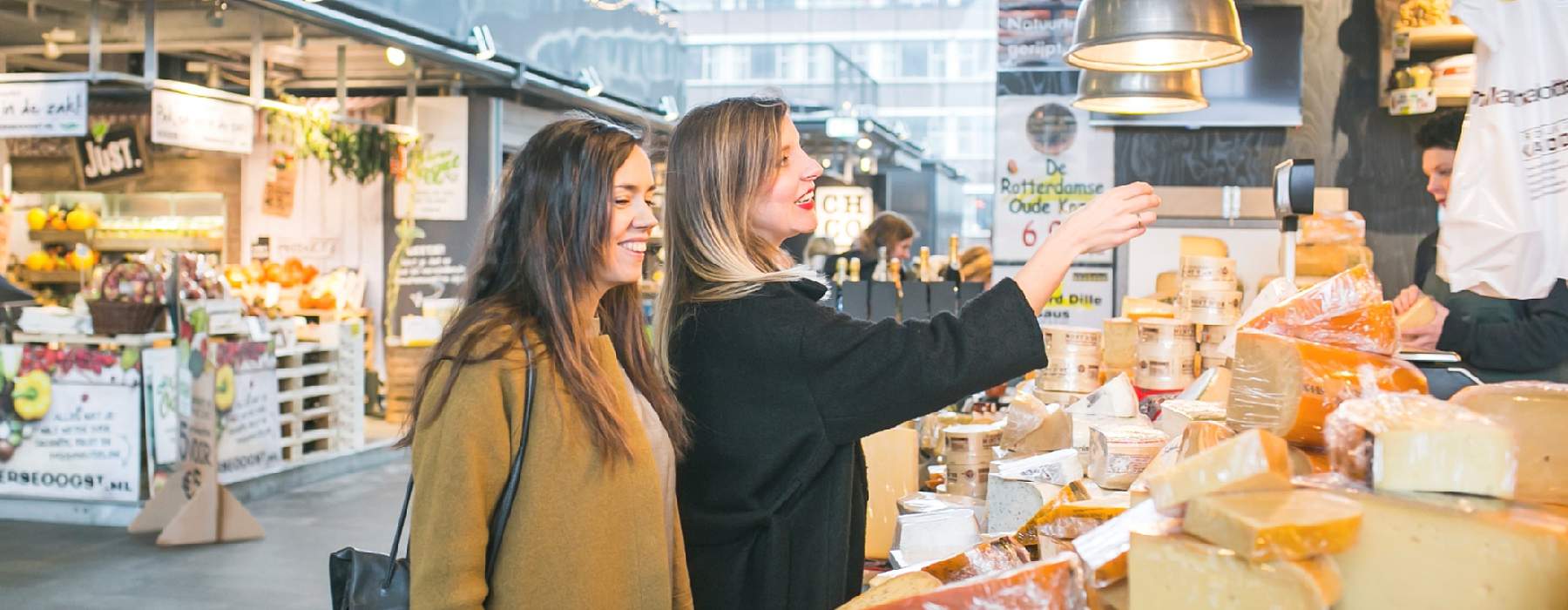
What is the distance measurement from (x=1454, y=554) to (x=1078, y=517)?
2.19ft

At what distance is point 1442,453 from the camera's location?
114 cm

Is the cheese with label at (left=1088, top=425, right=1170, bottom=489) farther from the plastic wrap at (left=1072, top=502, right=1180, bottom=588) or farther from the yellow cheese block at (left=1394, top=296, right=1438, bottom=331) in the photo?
the yellow cheese block at (left=1394, top=296, right=1438, bottom=331)

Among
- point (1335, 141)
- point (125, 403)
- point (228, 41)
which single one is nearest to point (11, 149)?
point (228, 41)

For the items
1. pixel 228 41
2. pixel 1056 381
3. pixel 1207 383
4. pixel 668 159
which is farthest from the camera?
pixel 228 41

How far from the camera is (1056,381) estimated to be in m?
3.39

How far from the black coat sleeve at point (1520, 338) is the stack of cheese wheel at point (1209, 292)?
741 millimetres

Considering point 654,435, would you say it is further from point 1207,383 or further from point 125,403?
point 125,403

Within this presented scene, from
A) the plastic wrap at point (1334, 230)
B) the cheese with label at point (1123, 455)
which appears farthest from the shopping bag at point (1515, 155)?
the plastic wrap at point (1334, 230)

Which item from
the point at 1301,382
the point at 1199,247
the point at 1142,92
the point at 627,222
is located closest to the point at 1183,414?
the point at 1301,382

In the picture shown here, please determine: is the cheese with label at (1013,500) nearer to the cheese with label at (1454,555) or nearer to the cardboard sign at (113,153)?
the cheese with label at (1454,555)

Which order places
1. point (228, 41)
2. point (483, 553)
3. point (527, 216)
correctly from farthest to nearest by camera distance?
point (228, 41) < point (527, 216) < point (483, 553)

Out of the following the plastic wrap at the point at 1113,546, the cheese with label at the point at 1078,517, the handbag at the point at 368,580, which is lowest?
the handbag at the point at 368,580

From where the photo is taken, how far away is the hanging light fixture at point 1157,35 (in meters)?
3.35

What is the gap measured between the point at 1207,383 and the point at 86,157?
10.1 meters
